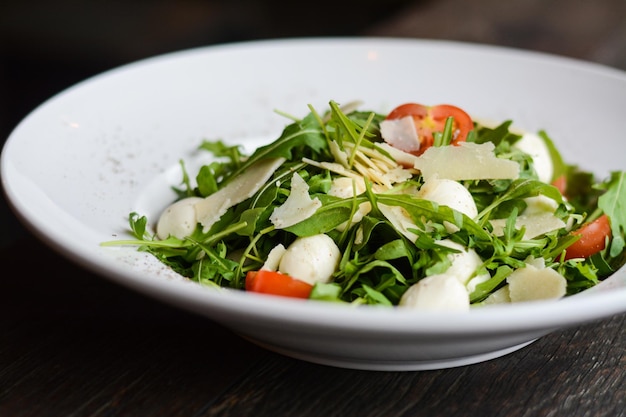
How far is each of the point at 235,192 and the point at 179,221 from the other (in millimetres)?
120

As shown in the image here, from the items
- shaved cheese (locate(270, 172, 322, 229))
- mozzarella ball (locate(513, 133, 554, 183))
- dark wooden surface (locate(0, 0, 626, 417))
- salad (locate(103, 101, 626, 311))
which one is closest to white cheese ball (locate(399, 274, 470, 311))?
salad (locate(103, 101, 626, 311))

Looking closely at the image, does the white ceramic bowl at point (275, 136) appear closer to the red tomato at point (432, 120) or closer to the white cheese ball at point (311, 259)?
the white cheese ball at point (311, 259)

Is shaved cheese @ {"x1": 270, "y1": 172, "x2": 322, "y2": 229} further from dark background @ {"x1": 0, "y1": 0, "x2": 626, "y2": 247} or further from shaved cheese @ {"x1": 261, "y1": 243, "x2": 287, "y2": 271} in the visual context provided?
dark background @ {"x1": 0, "y1": 0, "x2": 626, "y2": 247}

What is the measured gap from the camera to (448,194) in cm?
138

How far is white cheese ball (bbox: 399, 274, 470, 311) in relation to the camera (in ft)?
3.83

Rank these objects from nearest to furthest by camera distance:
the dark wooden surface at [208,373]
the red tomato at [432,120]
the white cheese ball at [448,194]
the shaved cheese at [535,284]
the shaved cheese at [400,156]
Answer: the dark wooden surface at [208,373]
the shaved cheese at [535,284]
the white cheese ball at [448,194]
the shaved cheese at [400,156]
the red tomato at [432,120]

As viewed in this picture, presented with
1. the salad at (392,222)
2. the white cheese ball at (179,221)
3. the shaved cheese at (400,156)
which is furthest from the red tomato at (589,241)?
the white cheese ball at (179,221)

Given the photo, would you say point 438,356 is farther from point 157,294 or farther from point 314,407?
point 157,294

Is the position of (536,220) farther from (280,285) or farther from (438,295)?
(280,285)

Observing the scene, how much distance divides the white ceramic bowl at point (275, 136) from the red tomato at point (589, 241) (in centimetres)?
12

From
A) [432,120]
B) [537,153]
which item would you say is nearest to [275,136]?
[432,120]

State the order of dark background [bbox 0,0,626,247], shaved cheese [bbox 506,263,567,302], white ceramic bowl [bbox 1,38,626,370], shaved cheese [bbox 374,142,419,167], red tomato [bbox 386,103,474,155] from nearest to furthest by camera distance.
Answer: white ceramic bowl [bbox 1,38,626,370] < shaved cheese [bbox 506,263,567,302] < shaved cheese [bbox 374,142,419,167] < red tomato [bbox 386,103,474,155] < dark background [bbox 0,0,626,247]

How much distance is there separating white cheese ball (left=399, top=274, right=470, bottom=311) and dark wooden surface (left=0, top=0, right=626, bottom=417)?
0.39 feet

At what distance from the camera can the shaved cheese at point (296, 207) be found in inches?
52.3
